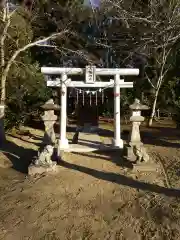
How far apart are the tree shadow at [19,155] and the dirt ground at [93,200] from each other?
31 millimetres

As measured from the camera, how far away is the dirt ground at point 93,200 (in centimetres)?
572

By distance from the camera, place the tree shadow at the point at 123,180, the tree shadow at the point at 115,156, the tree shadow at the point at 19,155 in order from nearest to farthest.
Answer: the tree shadow at the point at 123,180, the tree shadow at the point at 115,156, the tree shadow at the point at 19,155

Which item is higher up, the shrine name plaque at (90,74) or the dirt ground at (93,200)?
the shrine name plaque at (90,74)

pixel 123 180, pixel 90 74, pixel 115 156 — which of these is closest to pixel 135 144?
pixel 115 156

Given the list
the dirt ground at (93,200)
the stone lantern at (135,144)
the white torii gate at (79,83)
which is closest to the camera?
the dirt ground at (93,200)

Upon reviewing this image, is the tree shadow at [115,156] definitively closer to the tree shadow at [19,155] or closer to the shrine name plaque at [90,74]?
the tree shadow at [19,155]

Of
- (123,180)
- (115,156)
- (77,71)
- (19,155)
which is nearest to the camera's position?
(123,180)

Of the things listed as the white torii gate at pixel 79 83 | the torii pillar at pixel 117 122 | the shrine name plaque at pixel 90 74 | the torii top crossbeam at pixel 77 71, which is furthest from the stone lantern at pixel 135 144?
the shrine name plaque at pixel 90 74

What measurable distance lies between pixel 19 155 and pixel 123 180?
3.98 metres

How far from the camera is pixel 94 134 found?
44.4ft

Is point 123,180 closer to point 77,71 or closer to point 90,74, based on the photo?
point 90,74

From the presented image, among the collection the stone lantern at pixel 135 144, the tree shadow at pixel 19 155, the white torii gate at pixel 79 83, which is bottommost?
the tree shadow at pixel 19 155

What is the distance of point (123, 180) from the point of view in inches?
323

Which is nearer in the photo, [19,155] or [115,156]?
[115,156]
